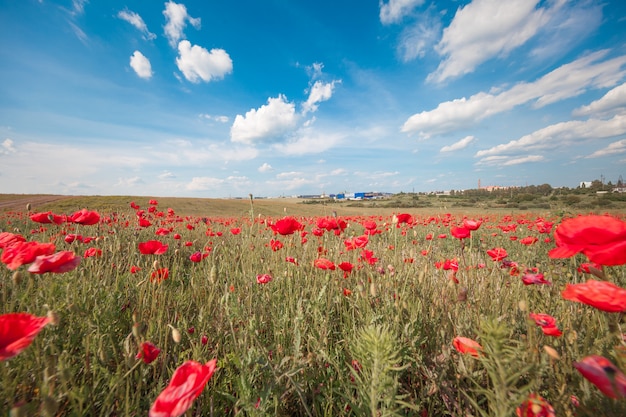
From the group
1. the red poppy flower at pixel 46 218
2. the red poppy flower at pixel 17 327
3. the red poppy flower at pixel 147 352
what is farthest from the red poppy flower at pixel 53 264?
the red poppy flower at pixel 46 218

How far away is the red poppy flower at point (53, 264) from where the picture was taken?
1162 millimetres

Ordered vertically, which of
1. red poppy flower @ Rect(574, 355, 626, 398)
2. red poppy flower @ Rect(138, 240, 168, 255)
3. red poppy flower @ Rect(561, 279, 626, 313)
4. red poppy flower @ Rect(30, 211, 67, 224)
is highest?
red poppy flower @ Rect(30, 211, 67, 224)

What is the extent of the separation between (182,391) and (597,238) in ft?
5.00

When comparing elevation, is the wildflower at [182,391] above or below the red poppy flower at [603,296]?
below

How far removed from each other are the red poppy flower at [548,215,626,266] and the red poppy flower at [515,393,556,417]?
0.52 metres

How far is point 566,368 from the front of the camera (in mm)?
1264

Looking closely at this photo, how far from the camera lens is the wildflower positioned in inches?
26.8

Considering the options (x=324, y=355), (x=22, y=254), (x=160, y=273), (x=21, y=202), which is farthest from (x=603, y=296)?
(x=21, y=202)

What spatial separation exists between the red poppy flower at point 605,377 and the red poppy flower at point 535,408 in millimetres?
162

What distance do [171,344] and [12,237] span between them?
1.26m

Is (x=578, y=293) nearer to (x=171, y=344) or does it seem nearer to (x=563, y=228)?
(x=563, y=228)

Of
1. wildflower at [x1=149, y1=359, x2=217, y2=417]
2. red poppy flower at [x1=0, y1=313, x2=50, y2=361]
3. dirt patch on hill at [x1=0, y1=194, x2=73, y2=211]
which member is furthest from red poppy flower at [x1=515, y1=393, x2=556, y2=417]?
dirt patch on hill at [x1=0, y1=194, x2=73, y2=211]

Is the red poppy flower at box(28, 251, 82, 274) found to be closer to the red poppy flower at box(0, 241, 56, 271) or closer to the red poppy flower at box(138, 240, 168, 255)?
the red poppy flower at box(0, 241, 56, 271)

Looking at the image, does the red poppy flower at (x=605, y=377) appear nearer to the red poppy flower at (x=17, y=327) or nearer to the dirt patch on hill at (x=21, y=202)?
the red poppy flower at (x=17, y=327)
